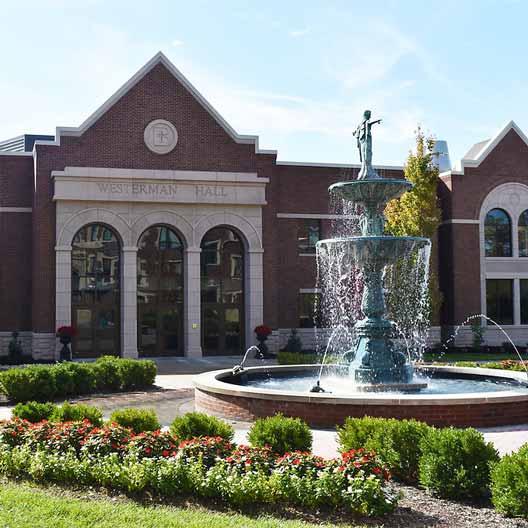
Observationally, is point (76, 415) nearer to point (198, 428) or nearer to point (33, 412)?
point (33, 412)

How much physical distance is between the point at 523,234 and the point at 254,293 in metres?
14.5

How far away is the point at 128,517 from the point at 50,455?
220cm

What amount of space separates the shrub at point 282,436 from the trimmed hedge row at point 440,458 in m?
0.99

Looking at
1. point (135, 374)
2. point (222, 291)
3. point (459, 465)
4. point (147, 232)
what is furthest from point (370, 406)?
point (222, 291)

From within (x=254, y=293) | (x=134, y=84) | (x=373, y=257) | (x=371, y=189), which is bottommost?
(x=254, y=293)

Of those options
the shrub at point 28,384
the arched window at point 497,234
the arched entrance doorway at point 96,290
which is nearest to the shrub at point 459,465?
the shrub at point 28,384

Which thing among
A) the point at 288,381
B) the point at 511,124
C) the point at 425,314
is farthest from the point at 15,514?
the point at 511,124

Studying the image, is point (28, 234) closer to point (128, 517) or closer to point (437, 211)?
point (437, 211)

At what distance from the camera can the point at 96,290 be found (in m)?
30.6

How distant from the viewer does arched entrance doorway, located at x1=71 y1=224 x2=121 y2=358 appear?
30375mm

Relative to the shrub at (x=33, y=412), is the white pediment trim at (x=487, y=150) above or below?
above

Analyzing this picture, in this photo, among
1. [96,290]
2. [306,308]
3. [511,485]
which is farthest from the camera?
[306,308]

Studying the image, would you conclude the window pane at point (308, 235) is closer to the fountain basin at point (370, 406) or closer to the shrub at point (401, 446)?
the fountain basin at point (370, 406)

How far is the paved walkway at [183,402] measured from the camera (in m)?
11.3
